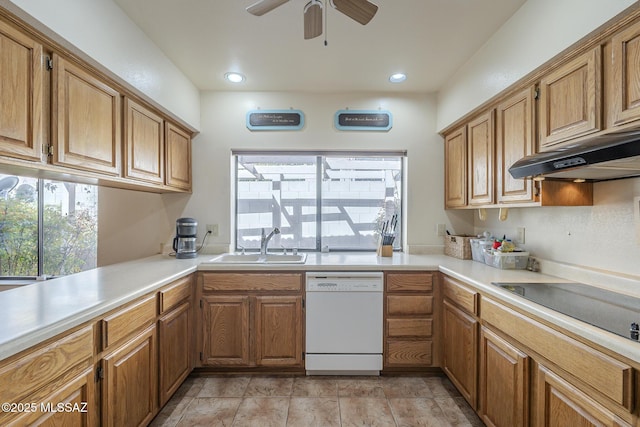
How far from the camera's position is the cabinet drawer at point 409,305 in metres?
2.26

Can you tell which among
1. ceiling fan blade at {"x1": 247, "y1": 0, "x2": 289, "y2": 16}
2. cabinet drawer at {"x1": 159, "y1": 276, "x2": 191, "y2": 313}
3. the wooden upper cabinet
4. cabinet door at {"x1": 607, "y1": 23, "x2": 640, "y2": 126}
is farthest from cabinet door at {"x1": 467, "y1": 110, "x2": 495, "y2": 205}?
cabinet drawer at {"x1": 159, "y1": 276, "x2": 191, "y2": 313}

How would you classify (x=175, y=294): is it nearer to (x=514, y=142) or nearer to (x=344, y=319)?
(x=344, y=319)

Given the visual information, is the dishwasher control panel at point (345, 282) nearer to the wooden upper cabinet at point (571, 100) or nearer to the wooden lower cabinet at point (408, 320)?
the wooden lower cabinet at point (408, 320)

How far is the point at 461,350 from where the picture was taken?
194 centimetres

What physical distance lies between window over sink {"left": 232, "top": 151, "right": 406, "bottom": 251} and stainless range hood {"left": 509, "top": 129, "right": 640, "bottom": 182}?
1530mm

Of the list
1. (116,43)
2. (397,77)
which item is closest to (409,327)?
(397,77)

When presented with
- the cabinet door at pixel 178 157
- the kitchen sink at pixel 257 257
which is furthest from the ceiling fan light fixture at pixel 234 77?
the kitchen sink at pixel 257 257

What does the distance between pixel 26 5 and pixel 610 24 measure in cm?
240

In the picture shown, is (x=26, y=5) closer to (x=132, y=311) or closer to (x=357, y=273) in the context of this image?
(x=132, y=311)

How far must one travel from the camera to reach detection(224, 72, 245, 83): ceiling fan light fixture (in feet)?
8.07

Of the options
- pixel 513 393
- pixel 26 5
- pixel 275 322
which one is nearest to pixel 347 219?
pixel 275 322

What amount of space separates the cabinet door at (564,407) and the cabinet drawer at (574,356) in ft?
0.20

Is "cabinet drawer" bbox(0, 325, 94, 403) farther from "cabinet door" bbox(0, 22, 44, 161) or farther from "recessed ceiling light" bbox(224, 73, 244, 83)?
"recessed ceiling light" bbox(224, 73, 244, 83)

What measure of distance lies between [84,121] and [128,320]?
3.55 feet
